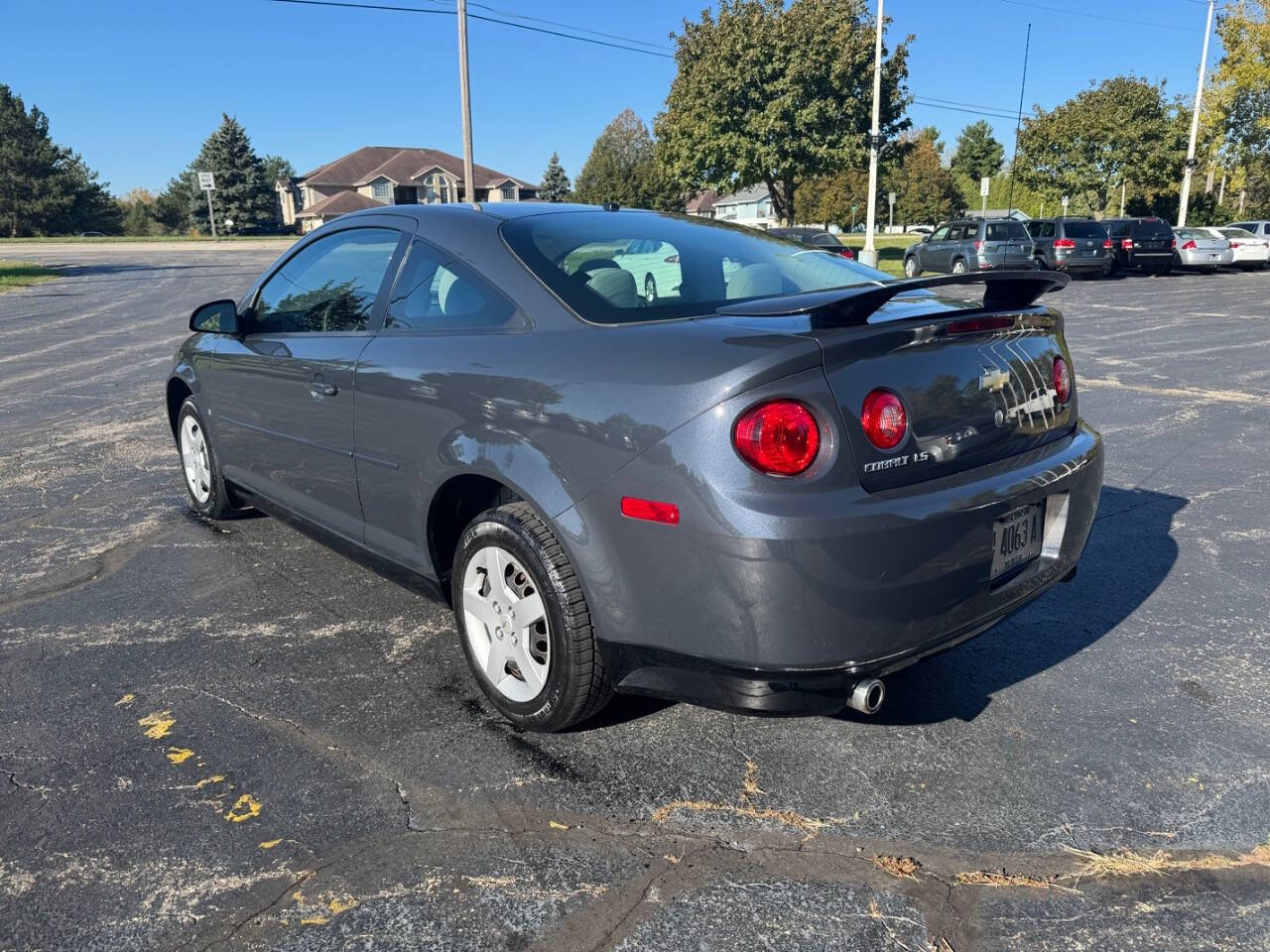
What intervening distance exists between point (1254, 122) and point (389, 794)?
157 feet

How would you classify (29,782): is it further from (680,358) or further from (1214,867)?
(1214,867)

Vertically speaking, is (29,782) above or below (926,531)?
below

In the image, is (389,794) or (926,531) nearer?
(926,531)

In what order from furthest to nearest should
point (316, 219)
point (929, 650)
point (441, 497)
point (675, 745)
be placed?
point (316, 219)
point (441, 497)
point (675, 745)
point (929, 650)

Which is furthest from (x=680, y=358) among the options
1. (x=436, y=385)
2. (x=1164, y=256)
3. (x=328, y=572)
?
(x=1164, y=256)

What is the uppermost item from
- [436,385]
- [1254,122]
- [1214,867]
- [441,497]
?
[1254,122]

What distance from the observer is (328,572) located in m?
4.41

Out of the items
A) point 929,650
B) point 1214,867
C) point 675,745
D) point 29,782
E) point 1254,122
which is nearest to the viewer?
point 1214,867

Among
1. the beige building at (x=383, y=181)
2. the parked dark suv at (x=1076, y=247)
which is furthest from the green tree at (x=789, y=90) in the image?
the beige building at (x=383, y=181)

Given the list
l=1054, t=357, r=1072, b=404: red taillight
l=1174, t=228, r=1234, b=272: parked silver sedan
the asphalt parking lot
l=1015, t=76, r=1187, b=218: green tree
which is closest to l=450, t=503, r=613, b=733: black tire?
the asphalt parking lot

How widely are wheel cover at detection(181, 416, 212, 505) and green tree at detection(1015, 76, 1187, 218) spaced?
139ft

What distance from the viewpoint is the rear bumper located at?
2289 millimetres

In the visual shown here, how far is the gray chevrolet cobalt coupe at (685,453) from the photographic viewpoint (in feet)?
7.61

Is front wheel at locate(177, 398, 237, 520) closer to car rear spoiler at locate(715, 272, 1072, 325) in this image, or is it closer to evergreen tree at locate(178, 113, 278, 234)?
car rear spoiler at locate(715, 272, 1072, 325)
